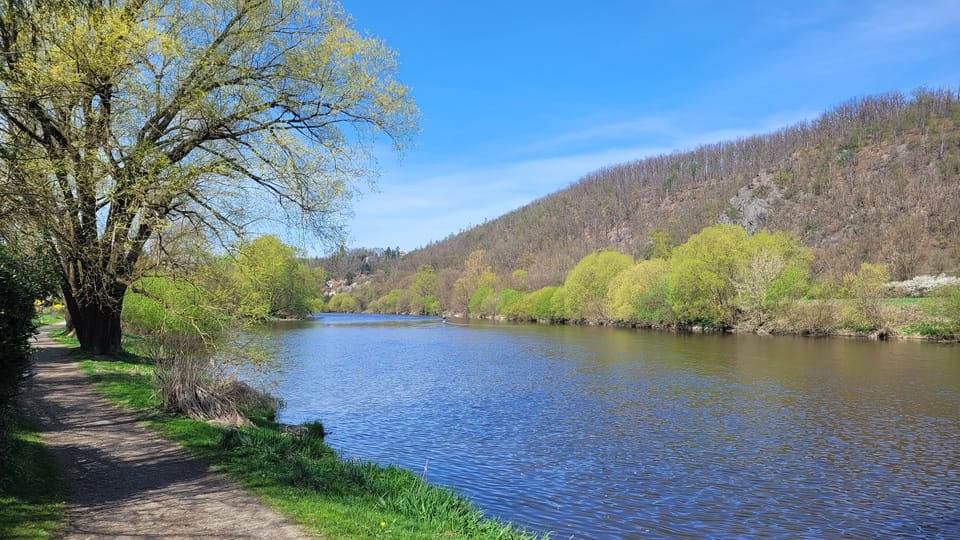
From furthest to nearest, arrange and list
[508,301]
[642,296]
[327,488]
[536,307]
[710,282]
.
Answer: [508,301] → [536,307] → [642,296] → [710,282] → [327,488]

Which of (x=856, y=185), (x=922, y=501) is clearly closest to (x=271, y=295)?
(x=922, y=501)

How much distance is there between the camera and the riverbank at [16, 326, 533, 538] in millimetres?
7535

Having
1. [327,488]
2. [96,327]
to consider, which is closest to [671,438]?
[327,488]

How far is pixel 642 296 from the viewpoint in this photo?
7356cm

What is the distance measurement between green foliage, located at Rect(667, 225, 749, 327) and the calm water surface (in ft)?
92.3

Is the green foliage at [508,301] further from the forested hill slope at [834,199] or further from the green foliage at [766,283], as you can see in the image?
the green foliage at [766,283]

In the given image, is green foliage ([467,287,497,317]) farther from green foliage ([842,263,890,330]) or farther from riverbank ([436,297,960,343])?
green foliage ([842,263,890,330])

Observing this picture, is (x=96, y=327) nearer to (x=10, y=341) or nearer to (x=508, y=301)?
(x=10, y=341)

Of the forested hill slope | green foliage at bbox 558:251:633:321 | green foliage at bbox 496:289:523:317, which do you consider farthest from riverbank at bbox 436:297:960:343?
green foliage at bbox 496:289:523:317

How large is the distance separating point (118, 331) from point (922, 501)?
24.7m

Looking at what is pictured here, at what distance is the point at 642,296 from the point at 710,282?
1094 cm

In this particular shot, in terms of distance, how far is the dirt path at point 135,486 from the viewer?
705 cm

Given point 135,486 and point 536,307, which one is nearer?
point 135,486

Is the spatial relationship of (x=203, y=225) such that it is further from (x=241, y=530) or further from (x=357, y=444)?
(x=241, y=530)
